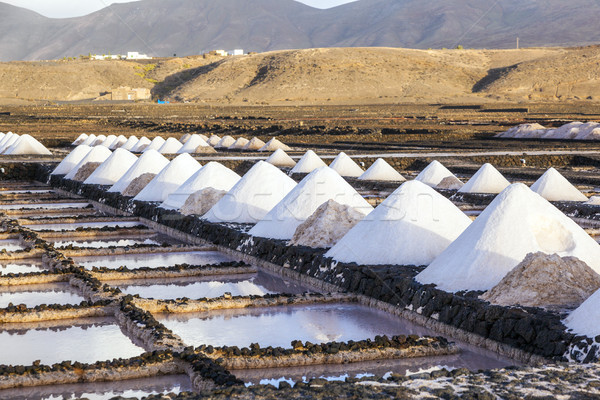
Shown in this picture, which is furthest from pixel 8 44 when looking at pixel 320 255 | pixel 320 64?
pixel 320 255

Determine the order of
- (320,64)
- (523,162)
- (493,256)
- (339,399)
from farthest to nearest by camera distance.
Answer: (320,64), (523,162), (493,256), (339,399)

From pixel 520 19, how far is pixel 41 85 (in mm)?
105514

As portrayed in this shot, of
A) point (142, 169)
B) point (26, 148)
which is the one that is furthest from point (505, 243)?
point (26, 148)

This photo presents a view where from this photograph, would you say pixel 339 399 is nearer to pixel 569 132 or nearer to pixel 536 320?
pixel 536 320

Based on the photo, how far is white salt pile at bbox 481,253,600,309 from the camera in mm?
5996

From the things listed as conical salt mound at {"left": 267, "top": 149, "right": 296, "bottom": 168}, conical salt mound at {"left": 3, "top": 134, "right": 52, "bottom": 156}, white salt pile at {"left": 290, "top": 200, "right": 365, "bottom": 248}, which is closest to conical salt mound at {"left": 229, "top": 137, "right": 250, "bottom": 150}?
conical salt mound at {"left": 3, "top": 134, "right": 52, "bottom": 156}

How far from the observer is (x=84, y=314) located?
6730 millimetres

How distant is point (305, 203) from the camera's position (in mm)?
9742

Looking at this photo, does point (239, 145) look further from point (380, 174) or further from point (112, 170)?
point (380, 174)

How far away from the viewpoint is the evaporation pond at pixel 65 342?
557 cm

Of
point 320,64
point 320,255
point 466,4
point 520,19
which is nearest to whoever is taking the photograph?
point 320,255

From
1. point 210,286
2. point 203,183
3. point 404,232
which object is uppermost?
point 203,183

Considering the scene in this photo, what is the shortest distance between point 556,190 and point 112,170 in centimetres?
780

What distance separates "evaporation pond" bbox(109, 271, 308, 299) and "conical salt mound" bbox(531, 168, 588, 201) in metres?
5.72
